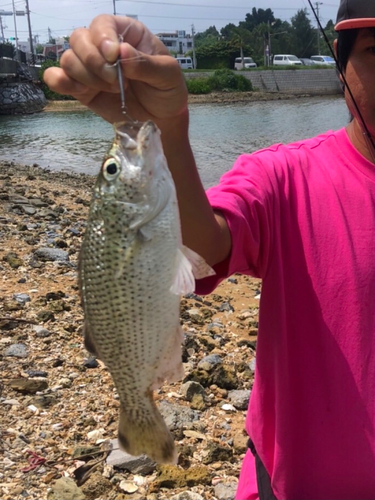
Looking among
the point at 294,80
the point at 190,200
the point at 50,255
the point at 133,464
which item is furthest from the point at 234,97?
the point at 190,200

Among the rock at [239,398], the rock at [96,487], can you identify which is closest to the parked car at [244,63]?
the rock at [239,398]

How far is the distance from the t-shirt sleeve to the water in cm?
1375

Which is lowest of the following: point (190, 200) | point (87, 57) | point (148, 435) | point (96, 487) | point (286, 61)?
point (96, 487)

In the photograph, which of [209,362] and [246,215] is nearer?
→ [246,215]

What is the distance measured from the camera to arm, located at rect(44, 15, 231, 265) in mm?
1646

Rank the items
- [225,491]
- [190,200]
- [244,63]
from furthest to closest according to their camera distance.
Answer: [244,63], [225,491], [190,200]

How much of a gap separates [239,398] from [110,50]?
3202 millimetres

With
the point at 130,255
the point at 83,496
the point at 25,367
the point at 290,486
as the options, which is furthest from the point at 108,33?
the point at 25,367

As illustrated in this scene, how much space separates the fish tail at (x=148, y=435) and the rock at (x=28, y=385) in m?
2.40

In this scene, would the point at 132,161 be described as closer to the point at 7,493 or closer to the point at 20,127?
the point at 7,493

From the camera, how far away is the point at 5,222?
9.15 meters

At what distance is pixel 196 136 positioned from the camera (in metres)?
29.8

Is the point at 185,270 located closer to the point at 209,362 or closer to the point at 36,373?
the point at 36,373

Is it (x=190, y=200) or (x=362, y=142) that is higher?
(x=362, y=142)
